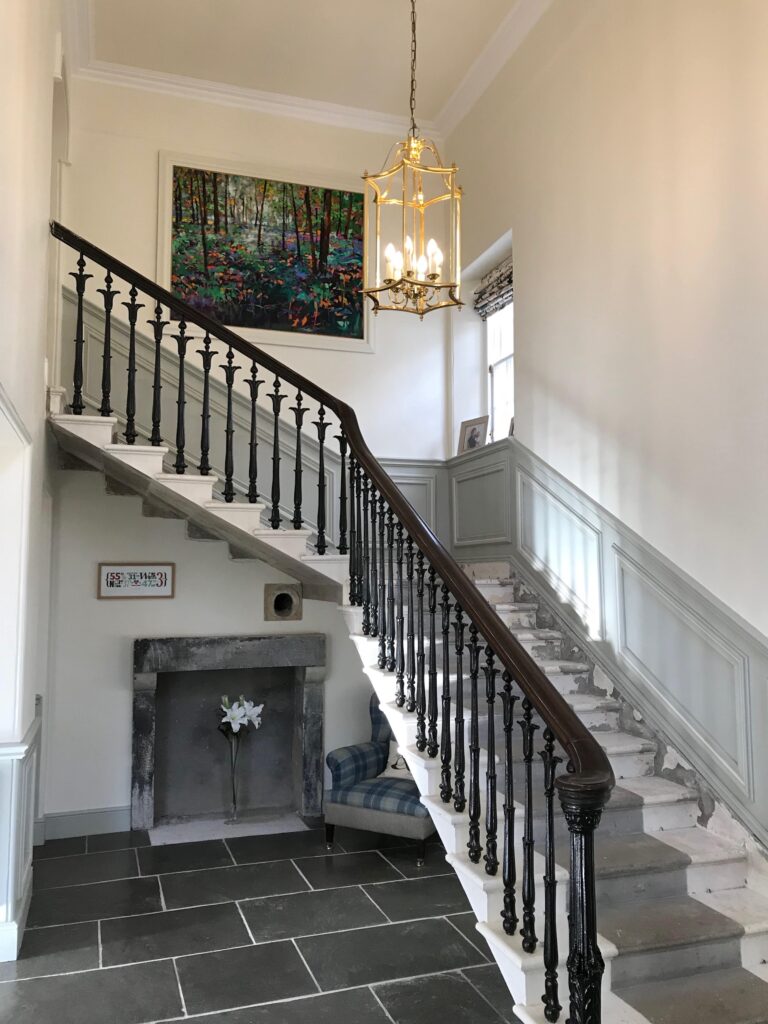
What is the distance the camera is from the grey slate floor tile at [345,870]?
4617 mm

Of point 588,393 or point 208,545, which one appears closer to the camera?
point 588,393

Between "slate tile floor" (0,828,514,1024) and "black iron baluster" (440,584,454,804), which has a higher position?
"black iron baluster" (440,584,454,804)

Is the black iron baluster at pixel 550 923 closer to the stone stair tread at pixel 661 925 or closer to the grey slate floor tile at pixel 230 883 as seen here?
the stone stair tread at pixel 661 925

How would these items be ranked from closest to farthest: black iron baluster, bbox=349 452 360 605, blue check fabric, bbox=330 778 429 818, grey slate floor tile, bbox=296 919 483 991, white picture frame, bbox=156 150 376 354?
grey slate floor tile, bbox=296 919 483 991 < black iron baluster, bbox=349 452 360 605 < blue check fabric, bbox=330 778 429 818 < white picture frame, bbox=156 150 376 354

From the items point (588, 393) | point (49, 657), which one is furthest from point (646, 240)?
point (49, 657)

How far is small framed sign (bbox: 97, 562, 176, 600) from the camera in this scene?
5621 millimetres

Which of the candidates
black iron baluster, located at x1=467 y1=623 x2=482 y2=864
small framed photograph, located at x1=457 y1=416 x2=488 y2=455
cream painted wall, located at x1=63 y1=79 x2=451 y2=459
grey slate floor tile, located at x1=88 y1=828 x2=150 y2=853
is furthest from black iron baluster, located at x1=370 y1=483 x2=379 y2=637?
cream painted wall, located at x1=63 y1=79 x2=451 y2=459

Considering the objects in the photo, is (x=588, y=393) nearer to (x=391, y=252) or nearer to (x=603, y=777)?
(x=391, y=252)

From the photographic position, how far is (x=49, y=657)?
543cm

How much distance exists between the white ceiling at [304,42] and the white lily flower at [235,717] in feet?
15.7

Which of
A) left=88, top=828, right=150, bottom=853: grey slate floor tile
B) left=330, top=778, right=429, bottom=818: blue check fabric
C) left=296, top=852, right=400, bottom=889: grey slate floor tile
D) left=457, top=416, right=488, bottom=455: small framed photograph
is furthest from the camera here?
left=457, top=416, right=488, bottom=455: small framed photograph

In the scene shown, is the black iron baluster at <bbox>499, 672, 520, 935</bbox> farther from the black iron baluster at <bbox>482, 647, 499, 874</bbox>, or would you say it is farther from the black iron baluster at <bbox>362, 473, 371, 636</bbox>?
the black iron baluster at <bbox>362, 473, 371, 636</bbox>

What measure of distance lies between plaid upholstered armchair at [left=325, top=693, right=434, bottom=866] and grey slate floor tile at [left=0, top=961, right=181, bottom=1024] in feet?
5.59

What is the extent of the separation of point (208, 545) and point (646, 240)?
11.6ft
